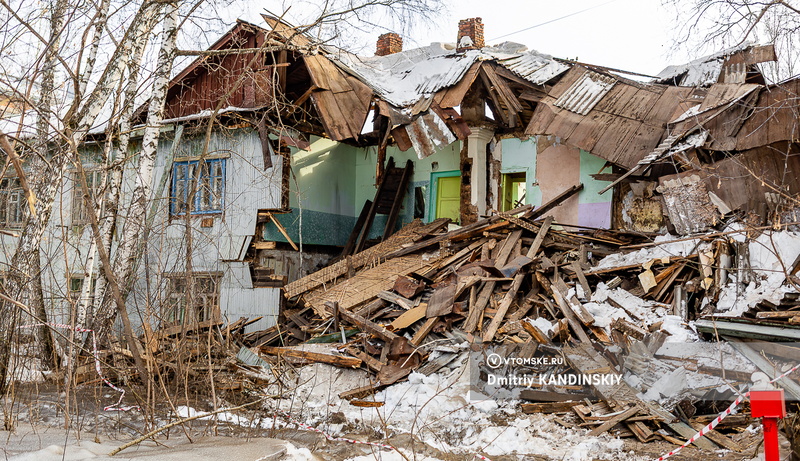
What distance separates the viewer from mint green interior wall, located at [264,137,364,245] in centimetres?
1442

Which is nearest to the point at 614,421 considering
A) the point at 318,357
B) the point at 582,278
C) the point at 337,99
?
the point at 582,278

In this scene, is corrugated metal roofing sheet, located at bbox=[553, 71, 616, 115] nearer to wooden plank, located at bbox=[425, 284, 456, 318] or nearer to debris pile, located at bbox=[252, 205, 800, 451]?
debris pile, located at bbox=[252, 205, 800, 451]

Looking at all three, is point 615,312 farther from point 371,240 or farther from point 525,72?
point 371,240

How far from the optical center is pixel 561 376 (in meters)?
8.13

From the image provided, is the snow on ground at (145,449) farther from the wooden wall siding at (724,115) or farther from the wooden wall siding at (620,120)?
the wooden wall siding at (620,120)

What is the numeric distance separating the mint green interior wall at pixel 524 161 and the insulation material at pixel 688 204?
3.45 m

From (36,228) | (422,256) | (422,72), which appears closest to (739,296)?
(422,256)

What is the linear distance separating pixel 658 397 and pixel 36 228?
346 inches

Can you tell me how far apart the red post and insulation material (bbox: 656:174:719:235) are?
6.89 meters

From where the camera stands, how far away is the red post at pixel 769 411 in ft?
12.1

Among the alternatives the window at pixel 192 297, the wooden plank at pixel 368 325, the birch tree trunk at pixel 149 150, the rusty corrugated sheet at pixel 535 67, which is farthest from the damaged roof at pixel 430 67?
the window at pixel 192 297

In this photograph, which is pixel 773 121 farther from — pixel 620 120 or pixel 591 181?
pixel 591 181

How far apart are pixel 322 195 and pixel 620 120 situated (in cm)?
723

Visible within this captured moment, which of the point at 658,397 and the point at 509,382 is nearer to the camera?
the point at 658,397
